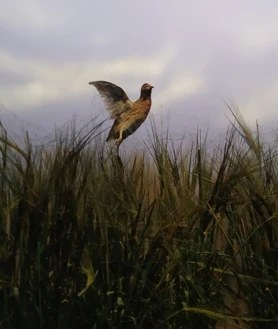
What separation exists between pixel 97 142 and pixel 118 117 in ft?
3.65

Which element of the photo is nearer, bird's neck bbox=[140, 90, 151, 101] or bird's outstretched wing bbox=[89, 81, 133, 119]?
bird's outstretched wing bbox=[89, 81, 133, 119]

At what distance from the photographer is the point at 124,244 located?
76.2 inches

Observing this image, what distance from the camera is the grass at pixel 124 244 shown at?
1.88m

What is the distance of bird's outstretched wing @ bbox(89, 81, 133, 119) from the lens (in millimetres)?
3275

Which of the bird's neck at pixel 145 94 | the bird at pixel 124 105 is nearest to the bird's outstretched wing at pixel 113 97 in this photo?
the bird at pixel 124 105

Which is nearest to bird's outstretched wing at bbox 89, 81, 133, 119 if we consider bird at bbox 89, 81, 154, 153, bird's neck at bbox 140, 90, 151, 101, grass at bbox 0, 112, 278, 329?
bird at bbox 89, 81, 154, 153

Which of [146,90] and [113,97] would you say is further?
[146,90]

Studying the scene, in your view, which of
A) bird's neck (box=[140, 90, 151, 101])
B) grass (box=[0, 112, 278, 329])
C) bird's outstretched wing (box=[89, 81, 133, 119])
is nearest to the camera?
grass (box=[0, 112, 278, 329])

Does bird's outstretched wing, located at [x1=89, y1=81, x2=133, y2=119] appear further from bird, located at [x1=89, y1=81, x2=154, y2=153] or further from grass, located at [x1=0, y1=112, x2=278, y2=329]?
grass, located at [x1=0, y1=112, x2=278, y2=329]

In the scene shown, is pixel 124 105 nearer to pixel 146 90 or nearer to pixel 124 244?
pixel 146 90

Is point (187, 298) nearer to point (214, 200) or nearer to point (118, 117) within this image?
point (214, 200)

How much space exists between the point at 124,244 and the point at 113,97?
5.25ft

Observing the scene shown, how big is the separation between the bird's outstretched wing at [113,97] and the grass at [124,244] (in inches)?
45.1

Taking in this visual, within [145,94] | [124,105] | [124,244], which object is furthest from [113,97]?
[124,244]
